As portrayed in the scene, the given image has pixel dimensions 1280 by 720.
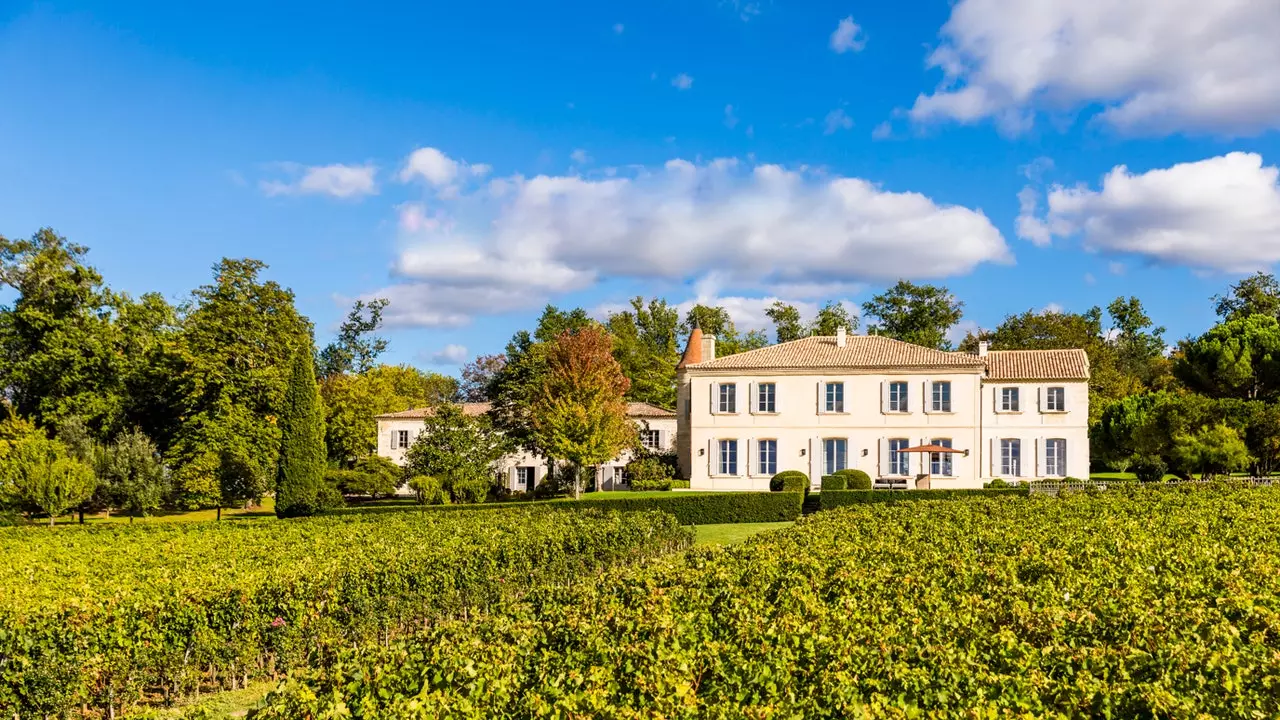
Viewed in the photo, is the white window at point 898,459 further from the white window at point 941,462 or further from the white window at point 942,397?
the white window at point 942,397

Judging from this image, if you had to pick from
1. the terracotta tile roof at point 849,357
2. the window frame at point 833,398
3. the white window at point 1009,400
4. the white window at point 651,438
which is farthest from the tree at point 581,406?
the white window at point 1009,400

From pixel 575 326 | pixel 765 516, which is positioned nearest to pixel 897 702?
pixel 765 516

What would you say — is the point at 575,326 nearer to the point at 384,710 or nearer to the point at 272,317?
the point at 272,317

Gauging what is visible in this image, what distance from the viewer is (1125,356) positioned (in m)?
67.5

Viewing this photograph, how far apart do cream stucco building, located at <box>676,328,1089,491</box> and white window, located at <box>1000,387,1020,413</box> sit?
0.04 m

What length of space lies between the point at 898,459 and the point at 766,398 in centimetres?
601

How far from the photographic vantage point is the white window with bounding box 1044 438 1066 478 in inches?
1431

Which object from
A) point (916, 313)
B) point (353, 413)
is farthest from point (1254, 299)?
point (353, 413)

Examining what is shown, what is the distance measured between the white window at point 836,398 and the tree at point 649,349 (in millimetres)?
13269

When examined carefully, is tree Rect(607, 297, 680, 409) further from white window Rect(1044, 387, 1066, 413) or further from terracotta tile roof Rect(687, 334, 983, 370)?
white window Rect(1044, 387, 1066, 413)

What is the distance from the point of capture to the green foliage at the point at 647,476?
38.2 metres

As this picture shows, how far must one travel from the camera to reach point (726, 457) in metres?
38.4

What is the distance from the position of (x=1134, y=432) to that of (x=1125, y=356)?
1447 inches

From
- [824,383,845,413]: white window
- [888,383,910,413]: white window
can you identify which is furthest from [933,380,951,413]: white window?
[824,383,845,413]: white window
